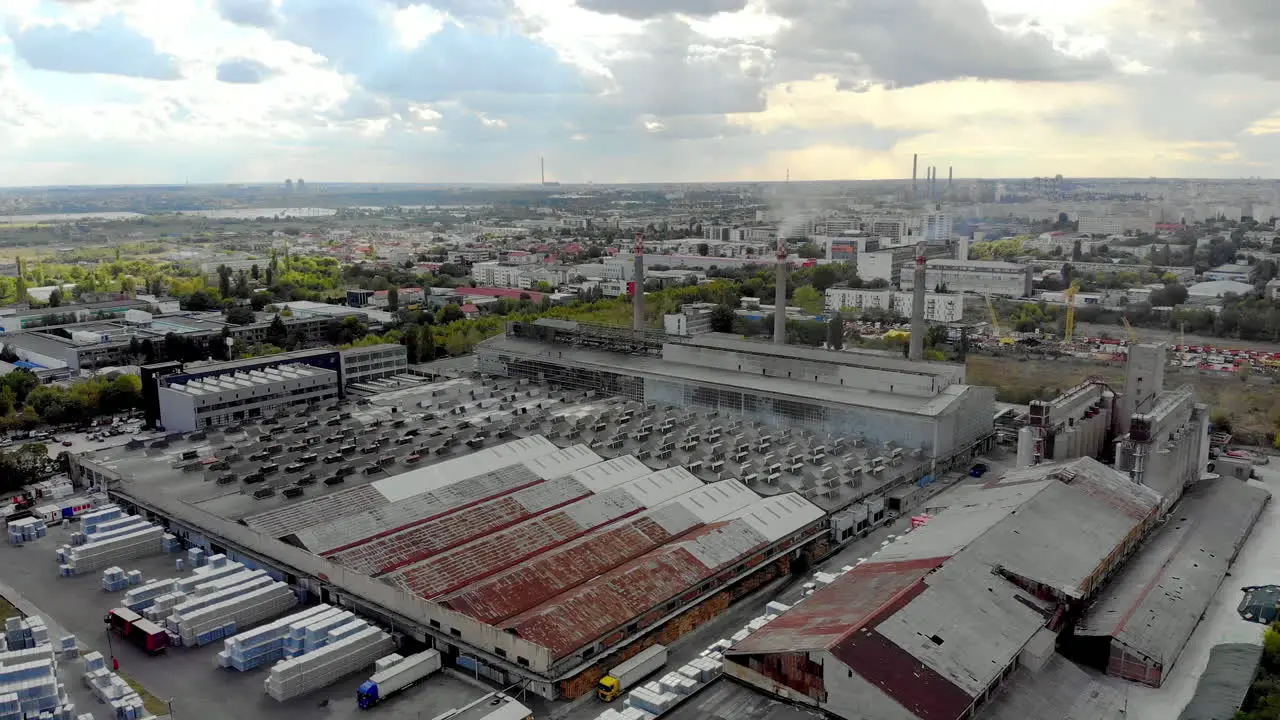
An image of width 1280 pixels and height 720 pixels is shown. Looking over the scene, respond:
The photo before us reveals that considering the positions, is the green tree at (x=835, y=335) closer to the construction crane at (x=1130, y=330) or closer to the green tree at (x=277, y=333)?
the construction crane at (x=1130, y=330)

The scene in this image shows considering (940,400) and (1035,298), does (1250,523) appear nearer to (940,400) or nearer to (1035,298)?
(940,400)

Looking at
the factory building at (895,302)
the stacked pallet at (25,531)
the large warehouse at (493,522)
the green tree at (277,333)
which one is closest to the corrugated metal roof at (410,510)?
the large warehouse at (493,522)

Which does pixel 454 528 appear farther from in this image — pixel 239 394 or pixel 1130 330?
pixel 1130 330

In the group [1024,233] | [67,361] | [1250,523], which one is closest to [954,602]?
[1250,523]

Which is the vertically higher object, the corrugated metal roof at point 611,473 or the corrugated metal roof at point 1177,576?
the corrugated metal roof at point 611,473

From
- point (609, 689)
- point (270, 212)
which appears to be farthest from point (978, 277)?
point (270, 212)

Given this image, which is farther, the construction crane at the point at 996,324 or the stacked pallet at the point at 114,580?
the construction crane at the point at 996,324

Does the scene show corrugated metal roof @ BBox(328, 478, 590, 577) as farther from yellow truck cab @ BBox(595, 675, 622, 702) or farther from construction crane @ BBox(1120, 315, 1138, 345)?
construction crane @ BBox(1120, 315, 1138, 345)
